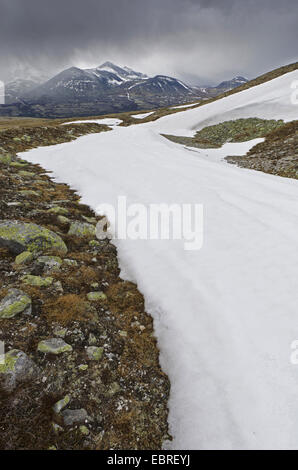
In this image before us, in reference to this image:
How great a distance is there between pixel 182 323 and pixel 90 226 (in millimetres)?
6418

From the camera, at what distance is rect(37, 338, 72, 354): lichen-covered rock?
16.1 ft

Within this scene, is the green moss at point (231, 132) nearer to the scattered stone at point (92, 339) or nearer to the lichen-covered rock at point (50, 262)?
the lichen-covered rock at point (50, 262)

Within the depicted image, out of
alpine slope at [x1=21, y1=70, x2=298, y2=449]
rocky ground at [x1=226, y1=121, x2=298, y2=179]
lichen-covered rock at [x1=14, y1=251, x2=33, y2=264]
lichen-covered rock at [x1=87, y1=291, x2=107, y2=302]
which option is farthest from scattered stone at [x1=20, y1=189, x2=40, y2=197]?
rocky ground at [x1=226, y1=121, x2=298, y2=179]

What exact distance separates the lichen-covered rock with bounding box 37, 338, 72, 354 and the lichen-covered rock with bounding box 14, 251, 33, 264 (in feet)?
10.7

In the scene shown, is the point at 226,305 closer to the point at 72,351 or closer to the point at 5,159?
the point at 72,351

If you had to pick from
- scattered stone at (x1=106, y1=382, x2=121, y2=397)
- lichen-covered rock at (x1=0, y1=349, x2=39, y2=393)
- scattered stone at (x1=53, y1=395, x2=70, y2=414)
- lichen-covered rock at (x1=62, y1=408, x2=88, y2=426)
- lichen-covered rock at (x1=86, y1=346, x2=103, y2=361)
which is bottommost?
scattered stone at (x1=106, y1=382, x2=121, y2=397)

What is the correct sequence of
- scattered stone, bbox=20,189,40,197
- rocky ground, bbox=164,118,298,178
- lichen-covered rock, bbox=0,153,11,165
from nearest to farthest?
scattered stone, bbox=20,189,40,197
lichen-covered rock, bbox=0,153,11,165
rocky ground, bbox=164,118,298,178

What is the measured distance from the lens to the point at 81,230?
10.2 m

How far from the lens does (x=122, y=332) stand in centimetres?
607

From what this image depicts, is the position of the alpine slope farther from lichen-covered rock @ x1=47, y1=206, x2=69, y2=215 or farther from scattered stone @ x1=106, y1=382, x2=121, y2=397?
lichen-covered rock @ x1=47, y1=206, x2=69, y2=215

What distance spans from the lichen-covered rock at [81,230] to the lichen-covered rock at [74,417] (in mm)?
6786

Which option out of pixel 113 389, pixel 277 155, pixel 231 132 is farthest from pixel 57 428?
pixel 231 132

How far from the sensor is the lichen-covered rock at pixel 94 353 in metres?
5.16

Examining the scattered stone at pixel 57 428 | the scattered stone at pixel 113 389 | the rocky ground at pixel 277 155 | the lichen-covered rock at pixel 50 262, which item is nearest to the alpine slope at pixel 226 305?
the scattered stone at pixel 113 389
